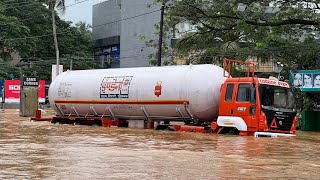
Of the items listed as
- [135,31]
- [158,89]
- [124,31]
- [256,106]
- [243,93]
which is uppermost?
[124,31]

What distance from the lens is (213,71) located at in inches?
952

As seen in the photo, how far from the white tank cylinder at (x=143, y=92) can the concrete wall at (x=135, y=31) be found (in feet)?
107

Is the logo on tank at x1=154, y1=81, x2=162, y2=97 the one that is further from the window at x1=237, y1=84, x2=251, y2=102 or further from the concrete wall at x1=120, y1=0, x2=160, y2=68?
the concrete wall at x1=120, y1=0, x2=160, y2=68

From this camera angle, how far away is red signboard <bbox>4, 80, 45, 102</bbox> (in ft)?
185

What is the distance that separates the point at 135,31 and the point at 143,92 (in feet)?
132

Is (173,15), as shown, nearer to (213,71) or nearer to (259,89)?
(213,71)

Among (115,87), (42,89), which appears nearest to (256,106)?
(115,87)

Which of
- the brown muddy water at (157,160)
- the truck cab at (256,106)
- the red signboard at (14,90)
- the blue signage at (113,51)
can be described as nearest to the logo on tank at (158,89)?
the truck cab at (256,106)

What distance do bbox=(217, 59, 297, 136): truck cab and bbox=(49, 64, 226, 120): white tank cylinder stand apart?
1174 mm

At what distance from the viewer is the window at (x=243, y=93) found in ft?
72.8

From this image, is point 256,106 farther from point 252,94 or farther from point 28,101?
point 28,101

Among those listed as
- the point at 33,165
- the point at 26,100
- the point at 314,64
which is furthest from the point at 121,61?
the point at 33,165

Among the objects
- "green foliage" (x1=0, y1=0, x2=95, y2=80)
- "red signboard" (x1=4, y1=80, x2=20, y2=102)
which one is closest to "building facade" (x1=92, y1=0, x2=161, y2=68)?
"green foliage" (x1=0, y1=0, x2=95, y2=80)

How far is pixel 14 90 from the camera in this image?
57.9 meters
